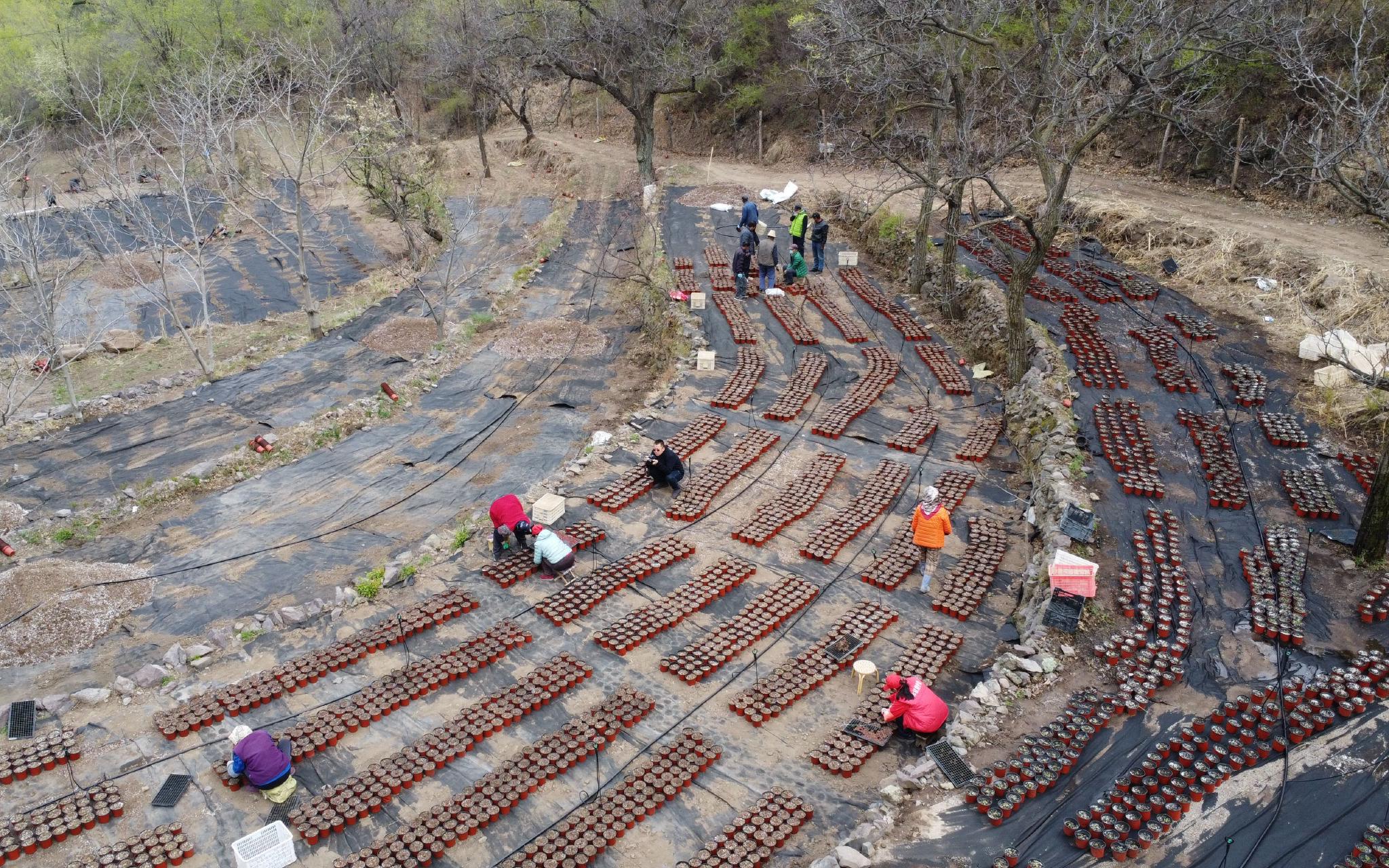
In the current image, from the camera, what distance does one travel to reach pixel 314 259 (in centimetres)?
3200

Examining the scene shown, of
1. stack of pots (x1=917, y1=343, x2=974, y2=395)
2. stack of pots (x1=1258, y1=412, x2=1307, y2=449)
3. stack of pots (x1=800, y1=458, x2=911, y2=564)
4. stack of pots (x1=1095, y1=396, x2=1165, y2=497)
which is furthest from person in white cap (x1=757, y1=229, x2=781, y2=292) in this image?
stack of pots (x1=1258, y1=412, x2=1307, y2=449)

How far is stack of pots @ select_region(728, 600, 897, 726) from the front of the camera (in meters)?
11.2

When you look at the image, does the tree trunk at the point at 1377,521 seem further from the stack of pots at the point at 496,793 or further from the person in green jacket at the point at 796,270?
the person in green jacket at the point at 796,270

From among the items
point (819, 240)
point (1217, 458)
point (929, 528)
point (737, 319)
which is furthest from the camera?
point (819, 240)

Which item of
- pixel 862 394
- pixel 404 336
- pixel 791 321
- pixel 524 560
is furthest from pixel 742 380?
pixel 404 336

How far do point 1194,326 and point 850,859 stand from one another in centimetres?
1594

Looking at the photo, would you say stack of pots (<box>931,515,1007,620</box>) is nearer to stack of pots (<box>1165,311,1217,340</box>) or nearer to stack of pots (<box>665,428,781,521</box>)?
stack of pots (<box>665,428,781,521</box>)

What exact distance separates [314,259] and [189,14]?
24.4 m

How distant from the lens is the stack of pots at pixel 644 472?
1534cm

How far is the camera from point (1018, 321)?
17891mm

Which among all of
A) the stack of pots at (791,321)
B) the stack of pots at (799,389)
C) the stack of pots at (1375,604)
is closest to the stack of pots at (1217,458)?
the stack of pots at (1375,604)

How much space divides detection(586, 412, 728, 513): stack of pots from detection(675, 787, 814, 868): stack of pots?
6631 millimetres

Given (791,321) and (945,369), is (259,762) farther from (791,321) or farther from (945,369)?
(791,321)

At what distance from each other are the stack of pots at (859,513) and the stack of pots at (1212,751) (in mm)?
5638
